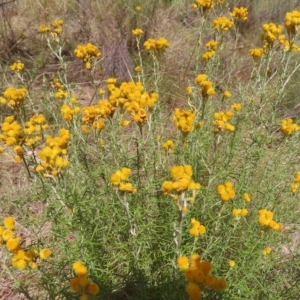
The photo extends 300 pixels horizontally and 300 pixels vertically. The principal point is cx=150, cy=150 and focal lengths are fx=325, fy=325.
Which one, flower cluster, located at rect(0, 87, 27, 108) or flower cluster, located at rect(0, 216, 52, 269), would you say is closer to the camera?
flower cluster, located at rect(0, 216, 52, 269)

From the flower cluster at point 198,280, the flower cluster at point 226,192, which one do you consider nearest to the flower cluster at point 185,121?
the flower cluster at point 226,192

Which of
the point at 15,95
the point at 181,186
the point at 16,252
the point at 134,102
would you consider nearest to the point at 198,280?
the point at 181,186

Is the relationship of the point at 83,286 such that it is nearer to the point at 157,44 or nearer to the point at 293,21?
the point at 157,44

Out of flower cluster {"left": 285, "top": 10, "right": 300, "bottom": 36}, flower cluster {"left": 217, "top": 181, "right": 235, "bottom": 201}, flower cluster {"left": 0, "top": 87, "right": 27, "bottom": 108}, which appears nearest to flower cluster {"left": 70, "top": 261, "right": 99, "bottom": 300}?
flower cluster {"left": 217, "top": 181, "right": 235, "bottom": 201}

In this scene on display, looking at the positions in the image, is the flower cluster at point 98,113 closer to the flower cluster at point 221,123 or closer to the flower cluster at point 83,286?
the flower cluster at point 221,123

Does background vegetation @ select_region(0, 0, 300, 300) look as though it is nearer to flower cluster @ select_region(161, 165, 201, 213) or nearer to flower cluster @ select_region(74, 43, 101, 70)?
flower cluster @ select_region(161, 165, 201, 213)

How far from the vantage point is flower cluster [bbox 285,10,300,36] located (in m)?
2.46

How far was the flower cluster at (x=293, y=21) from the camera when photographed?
2465mm

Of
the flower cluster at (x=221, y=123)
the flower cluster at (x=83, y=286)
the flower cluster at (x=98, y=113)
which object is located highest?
the flower cluster at (x=98, y=113)

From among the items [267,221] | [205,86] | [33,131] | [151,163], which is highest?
[205,86]

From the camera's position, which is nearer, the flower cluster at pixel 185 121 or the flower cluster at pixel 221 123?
the flower cluster at pixel 185 121

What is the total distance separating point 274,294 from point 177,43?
454cm

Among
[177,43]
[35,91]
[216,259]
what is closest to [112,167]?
[216,259]

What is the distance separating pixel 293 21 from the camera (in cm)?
248
